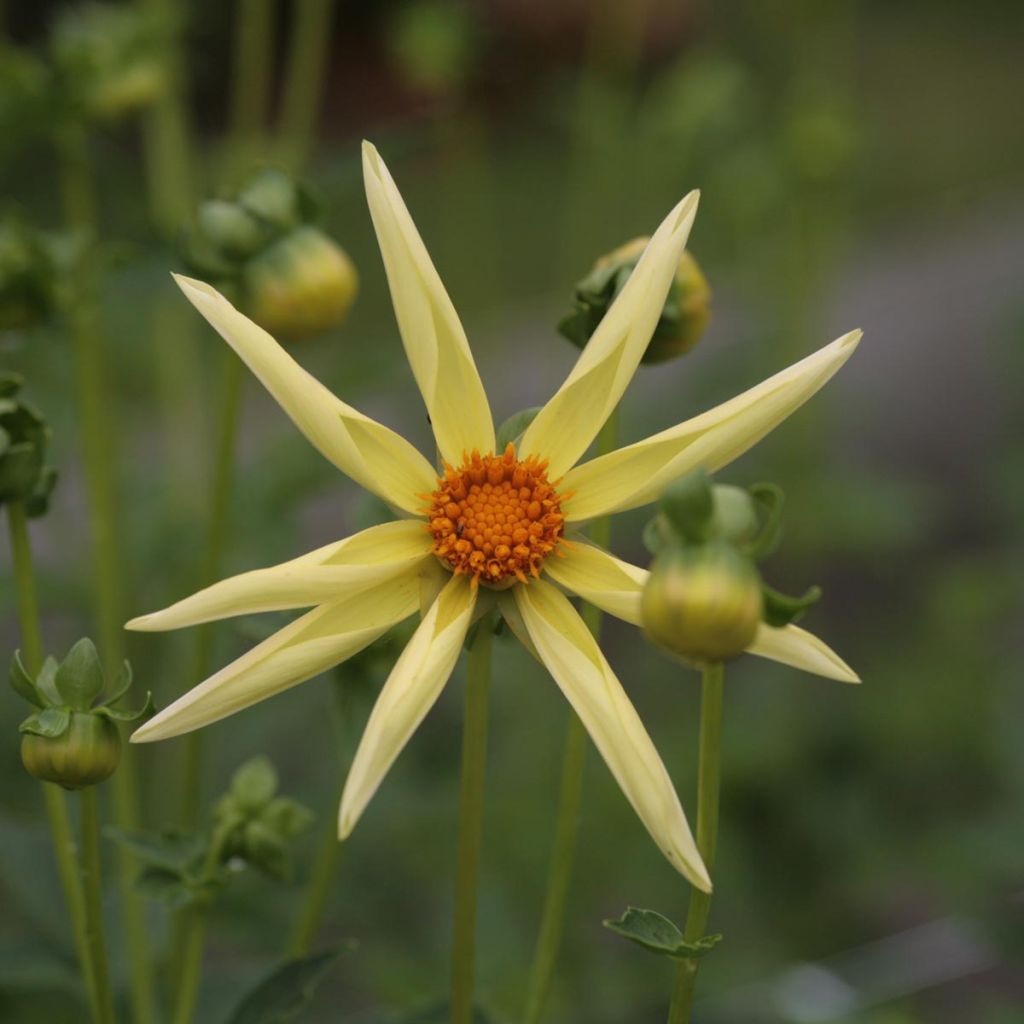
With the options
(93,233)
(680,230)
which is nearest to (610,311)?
(680,230)

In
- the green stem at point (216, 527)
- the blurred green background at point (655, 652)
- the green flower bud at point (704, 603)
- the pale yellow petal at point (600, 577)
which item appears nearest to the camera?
the green flower bud at point (704, 603)

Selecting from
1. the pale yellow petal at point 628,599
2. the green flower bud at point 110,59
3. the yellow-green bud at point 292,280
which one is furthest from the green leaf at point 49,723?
the green flower bud at point 110,59

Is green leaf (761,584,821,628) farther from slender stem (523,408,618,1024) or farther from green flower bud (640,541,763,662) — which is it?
slender stem (523,408,618,1024)

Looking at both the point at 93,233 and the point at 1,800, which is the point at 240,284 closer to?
the point at 93,233

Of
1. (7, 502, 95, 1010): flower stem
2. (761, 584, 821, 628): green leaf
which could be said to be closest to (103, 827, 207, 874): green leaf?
(7, 502, 95, 1010): flower stem

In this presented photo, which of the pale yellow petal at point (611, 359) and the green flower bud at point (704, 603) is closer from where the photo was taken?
the green flower bud at point (704, 603)

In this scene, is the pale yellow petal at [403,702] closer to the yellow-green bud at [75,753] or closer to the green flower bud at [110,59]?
the yellow-green bud at [75,753]

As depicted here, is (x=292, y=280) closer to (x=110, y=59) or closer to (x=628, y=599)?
(x=628, y=599)

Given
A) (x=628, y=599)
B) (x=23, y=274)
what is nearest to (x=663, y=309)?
(x=628, y=599)
